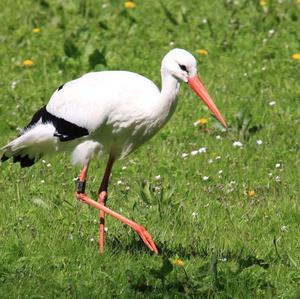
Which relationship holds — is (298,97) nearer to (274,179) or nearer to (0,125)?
(274,179)

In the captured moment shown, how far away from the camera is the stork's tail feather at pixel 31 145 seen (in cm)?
712

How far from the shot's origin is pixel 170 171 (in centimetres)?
816

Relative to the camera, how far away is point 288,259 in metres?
6.56

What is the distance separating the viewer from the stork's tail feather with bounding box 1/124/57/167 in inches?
280

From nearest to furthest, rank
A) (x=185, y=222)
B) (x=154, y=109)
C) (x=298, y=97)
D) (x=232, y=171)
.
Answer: (x=154, y=109)
(x=185, y=222)
(x=232, y=171)
(x=298, y=97)

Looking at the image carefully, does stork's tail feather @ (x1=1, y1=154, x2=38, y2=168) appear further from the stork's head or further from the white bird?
the stork's head

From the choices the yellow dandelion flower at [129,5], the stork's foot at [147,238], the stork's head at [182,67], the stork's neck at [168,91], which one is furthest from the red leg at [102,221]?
the yellow dandelion flower at [129,5]

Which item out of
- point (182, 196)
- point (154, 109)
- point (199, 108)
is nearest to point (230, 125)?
point (199, 108)

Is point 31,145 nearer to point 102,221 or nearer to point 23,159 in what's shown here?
point 23,159

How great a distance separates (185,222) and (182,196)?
0.55 meters

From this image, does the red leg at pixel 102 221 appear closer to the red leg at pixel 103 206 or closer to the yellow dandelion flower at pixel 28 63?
the red leg at pixel 103 206

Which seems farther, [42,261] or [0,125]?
[0,125]

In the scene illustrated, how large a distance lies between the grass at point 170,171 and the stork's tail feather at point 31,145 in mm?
268

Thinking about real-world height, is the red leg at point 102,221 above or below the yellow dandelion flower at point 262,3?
above
